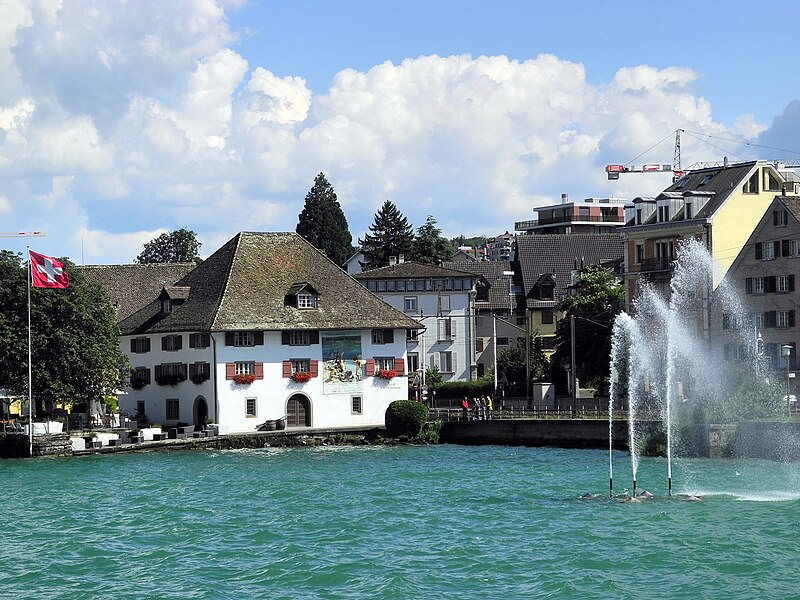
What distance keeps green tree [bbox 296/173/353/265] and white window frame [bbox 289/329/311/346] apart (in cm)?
6804

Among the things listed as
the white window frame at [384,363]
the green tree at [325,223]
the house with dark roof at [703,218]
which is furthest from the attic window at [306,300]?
the green tree at [325,223]

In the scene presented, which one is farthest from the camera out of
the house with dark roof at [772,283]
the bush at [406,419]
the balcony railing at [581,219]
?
the balcony railing at [581,219]

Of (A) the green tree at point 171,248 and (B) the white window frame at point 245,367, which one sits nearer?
(B) the white window frame at point 245,367

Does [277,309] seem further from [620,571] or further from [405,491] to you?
[620,571]

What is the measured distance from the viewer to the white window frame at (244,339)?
7819 cm

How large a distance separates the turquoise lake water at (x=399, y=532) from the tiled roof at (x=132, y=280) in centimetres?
3101

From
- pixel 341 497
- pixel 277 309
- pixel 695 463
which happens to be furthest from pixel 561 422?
pixel 341 497

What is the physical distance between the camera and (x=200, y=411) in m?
79.9

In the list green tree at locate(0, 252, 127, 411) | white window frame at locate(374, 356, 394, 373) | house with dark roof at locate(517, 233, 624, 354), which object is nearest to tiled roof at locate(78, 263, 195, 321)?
green tree at locate(0, 252, 127, 411)

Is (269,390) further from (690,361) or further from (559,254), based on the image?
(559,254)

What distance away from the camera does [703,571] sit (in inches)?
1400

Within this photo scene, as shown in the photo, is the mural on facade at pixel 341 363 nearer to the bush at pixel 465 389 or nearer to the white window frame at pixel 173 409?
the white window frame at pixel 173 409

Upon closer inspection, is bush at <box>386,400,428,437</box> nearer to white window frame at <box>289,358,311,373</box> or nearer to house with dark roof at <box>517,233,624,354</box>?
white window frame at <box>289,358,311,373</box>

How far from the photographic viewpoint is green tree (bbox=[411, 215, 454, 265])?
14143cm
